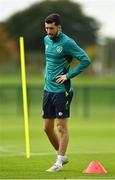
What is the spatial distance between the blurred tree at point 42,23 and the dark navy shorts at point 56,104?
61.3 metres

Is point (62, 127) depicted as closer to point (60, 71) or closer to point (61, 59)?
point (60, 71)

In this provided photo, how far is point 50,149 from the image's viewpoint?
66.4 ft

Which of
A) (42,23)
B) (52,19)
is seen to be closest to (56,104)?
(52,19)

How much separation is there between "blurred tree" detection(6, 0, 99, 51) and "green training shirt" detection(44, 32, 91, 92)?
201ft

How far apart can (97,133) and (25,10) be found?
2719 inches

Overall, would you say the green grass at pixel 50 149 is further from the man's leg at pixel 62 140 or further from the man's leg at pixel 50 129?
the man's leg at pixel 50 129

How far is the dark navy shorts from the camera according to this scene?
13.8m

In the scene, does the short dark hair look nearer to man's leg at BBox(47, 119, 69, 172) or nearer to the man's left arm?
the man's left arm

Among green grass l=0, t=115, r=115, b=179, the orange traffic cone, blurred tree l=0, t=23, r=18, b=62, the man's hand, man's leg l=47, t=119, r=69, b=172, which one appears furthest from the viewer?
blurred tree l=0, t=23, r=18, b=62

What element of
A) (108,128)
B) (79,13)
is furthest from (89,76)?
(108,128)

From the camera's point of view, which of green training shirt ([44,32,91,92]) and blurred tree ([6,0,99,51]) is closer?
green training shirt ([44,32,91,92])

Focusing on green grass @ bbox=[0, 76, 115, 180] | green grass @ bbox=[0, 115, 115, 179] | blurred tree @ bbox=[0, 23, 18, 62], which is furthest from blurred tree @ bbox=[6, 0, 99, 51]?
green grass @ bbox=[0, 115, 115, 179]

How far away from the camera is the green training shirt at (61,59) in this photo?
13727mm

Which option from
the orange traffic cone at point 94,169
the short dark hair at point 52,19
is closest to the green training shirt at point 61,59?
the short dark hair at point 52,19
